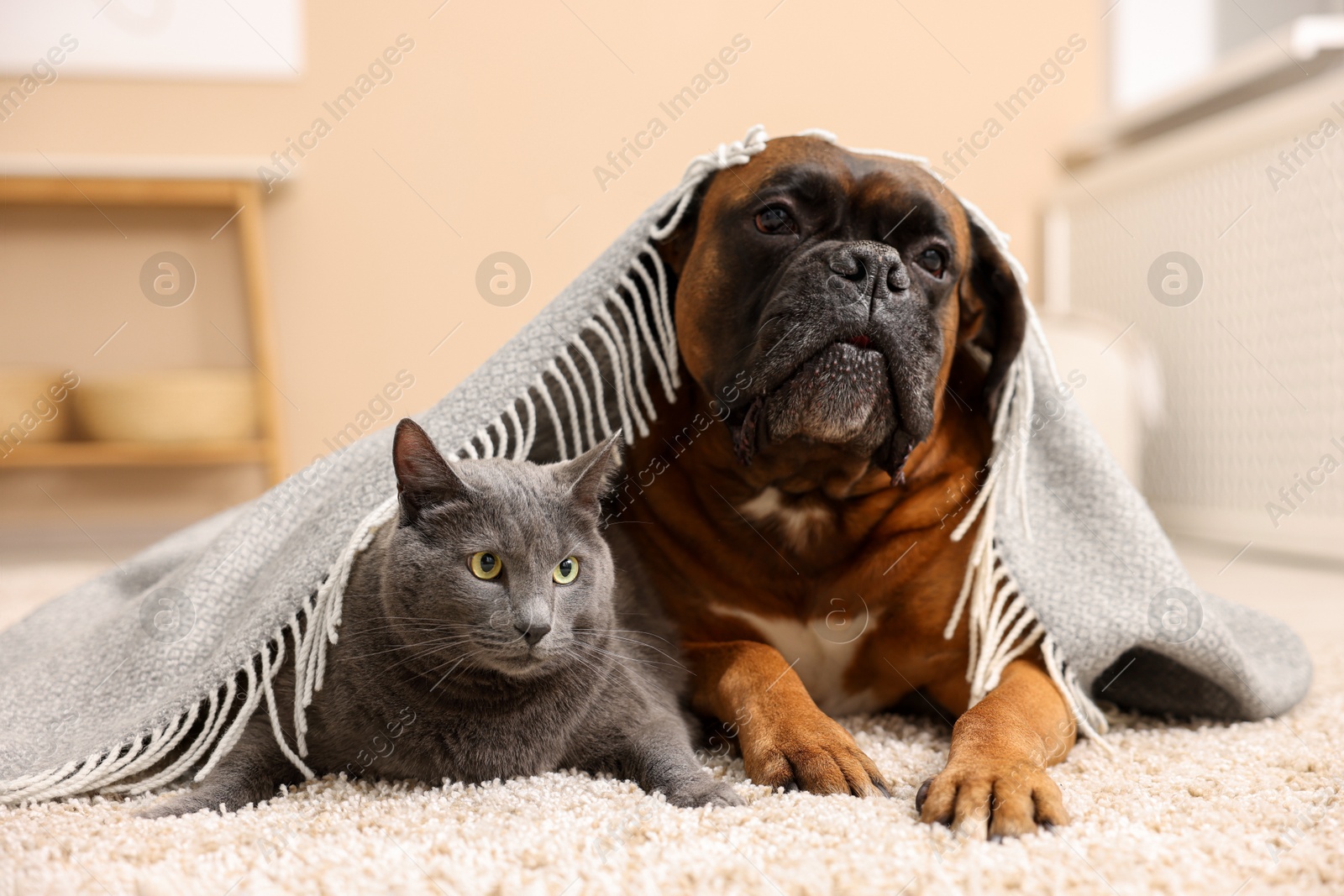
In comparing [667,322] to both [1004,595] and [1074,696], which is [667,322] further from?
[1074,696]

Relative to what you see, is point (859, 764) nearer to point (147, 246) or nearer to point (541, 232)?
point (541, 232)

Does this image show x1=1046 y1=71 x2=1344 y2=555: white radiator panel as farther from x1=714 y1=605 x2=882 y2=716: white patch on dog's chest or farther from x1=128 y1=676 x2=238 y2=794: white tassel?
x1=128 y1=676 x2=238 y2=794: white tassel

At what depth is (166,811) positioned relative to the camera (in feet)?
2.91

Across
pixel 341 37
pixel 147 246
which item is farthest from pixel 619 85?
pixel 147 246

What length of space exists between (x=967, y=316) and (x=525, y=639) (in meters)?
0.77

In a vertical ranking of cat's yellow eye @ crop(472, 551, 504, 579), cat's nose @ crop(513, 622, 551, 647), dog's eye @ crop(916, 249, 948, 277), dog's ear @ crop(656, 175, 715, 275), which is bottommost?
cat's nose @ crop(513, 622, 551, 647)

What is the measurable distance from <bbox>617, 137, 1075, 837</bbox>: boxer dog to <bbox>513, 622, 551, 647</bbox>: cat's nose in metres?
0.28

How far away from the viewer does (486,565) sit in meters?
0.92

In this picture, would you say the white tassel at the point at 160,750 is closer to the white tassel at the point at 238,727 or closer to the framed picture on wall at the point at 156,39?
the white tassel at the point at 238,727

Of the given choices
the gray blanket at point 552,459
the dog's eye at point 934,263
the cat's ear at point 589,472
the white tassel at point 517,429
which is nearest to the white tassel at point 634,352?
the gray blanket at point 552,459

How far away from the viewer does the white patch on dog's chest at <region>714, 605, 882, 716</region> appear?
4.02ft

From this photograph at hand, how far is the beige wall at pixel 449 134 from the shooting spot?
3.32m

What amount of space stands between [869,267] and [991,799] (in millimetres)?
572

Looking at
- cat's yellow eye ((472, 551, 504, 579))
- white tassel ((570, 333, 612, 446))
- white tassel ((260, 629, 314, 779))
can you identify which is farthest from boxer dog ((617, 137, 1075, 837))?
white tassel ((260, 629, 314, 779))
